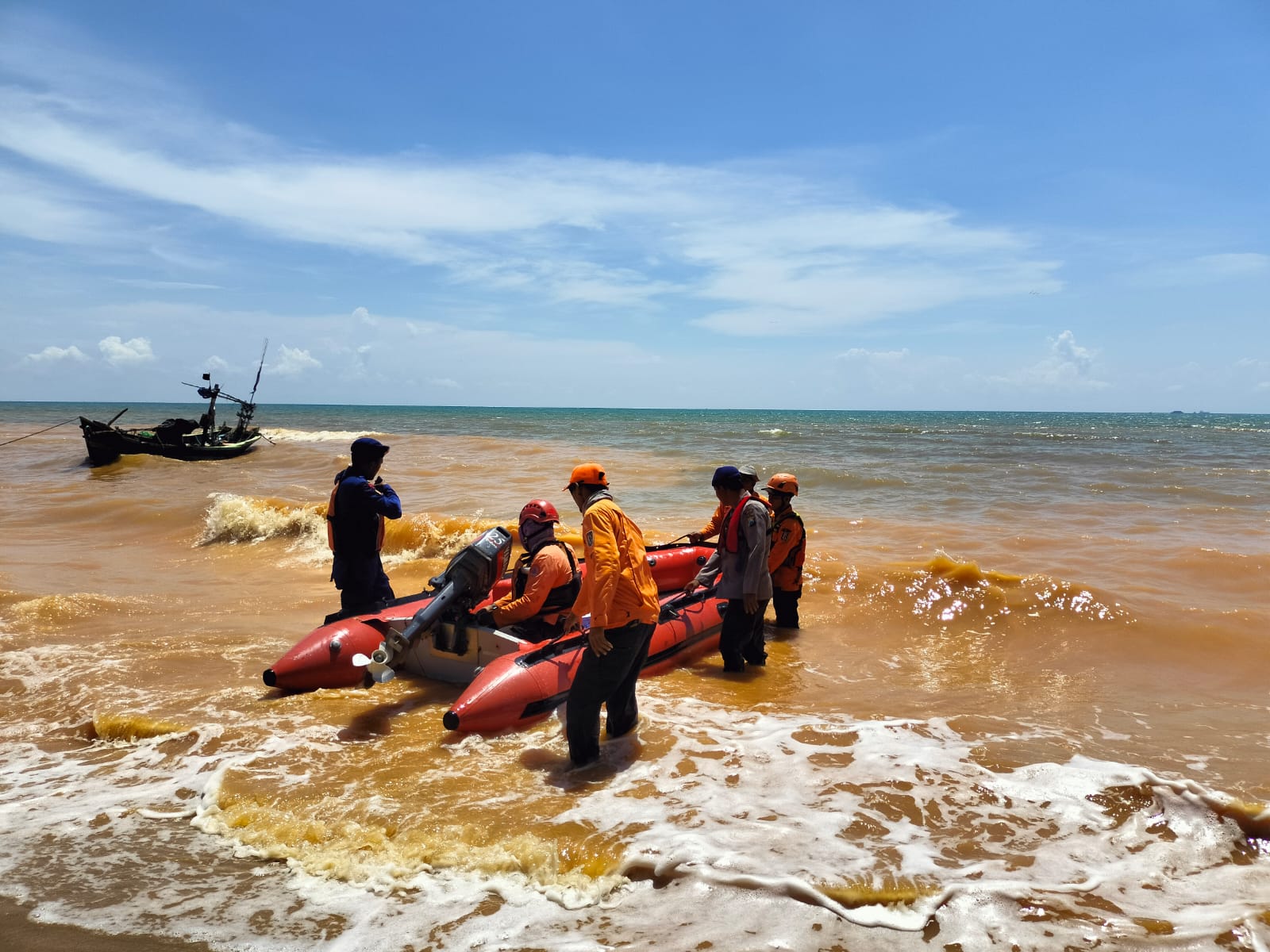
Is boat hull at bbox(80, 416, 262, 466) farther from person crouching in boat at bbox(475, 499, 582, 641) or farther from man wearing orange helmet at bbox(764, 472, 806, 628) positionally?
man wearing orange helmet at bbox(764, 472, 806, 628)

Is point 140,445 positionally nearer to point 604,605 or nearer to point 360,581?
point 360,581

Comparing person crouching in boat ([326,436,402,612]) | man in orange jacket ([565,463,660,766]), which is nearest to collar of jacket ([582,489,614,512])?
man in orange jacket ([565,463,660,766])

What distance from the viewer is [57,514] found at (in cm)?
1512

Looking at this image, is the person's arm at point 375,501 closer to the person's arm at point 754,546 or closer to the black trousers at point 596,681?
A: the black trousers at point 596,681

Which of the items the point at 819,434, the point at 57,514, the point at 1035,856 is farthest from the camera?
the point at 819,434

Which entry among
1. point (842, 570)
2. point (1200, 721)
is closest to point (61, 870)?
point (1200, 721)

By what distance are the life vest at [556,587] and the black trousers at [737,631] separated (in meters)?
1.43

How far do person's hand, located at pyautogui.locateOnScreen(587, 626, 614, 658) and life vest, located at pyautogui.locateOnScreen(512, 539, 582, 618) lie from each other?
1.48 meters

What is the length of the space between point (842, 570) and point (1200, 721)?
4.71 meters

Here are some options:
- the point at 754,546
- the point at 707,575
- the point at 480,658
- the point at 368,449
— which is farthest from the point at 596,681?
the point at 707,575

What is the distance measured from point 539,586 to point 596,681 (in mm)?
1432

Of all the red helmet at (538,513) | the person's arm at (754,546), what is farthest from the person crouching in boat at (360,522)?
the person's arm at (754,546)

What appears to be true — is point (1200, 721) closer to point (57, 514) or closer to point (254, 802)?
point (254, 802)

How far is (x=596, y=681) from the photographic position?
4531mm
